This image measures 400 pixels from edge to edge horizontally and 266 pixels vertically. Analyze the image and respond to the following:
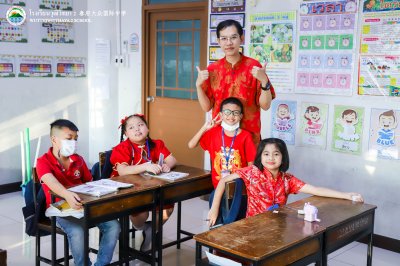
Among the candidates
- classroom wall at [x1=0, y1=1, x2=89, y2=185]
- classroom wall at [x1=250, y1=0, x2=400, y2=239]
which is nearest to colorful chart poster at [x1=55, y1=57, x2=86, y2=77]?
classroom wall at [x1=0, y1=1, x2=89, y2=185]

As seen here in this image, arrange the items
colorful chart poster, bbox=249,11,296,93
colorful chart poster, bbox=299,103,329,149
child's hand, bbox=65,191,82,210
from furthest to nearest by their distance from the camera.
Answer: colorful chart poster, bbox=249,11,296,93 → colorful chart poster, bbox=299,103,329,149 → child's hand, bbox=65,191,82,210

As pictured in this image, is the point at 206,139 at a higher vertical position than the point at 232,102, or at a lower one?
lower

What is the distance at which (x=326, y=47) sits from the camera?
4.01 metres

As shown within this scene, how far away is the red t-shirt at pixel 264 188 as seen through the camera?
2.71 meters

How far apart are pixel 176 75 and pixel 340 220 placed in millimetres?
3448

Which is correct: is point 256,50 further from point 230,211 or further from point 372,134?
point 230,211

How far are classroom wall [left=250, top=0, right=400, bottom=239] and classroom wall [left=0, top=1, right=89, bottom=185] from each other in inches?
105

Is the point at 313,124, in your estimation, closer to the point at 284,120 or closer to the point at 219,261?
the point at 284,120

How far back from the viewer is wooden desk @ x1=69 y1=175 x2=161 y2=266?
8.40 feet

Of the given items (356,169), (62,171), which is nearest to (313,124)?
(356,169)

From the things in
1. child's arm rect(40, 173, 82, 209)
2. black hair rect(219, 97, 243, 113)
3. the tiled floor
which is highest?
black hair rect(219, 97, 243, 113)

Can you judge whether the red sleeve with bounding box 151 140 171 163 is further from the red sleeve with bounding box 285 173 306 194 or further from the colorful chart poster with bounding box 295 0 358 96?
the colorful chart poster with bounding box 295 0 358 96

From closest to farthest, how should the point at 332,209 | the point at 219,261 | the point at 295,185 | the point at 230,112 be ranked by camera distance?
1. the point at 219,261
2. the point at 332,209
3. the point at 295,185
4. the point at 230,112

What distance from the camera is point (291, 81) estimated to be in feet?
14.0
